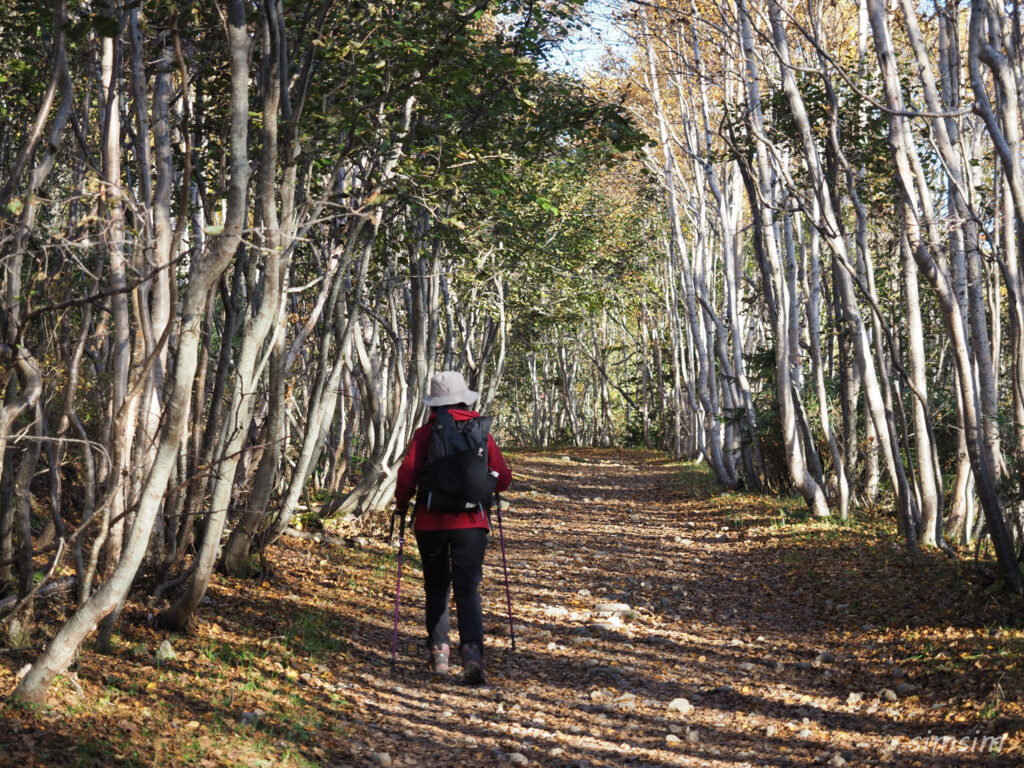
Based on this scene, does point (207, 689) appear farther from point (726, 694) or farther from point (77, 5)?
point (77, 5)

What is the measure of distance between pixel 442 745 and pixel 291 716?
850 millimetres

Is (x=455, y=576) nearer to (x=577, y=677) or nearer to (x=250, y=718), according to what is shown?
(x=577, y=677)

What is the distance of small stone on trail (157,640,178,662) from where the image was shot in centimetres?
579

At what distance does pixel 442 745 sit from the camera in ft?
16.8

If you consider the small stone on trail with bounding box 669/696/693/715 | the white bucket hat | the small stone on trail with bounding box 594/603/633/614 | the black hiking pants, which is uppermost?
the white bucket hat

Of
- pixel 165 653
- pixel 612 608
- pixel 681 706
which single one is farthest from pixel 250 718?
pixel 612 608

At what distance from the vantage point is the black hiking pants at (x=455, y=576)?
6.14 meters

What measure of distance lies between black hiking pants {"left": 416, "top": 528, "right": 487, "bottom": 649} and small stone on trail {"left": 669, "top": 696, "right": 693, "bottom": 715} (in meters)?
1.27

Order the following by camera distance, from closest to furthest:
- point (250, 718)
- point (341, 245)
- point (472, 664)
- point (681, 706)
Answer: point (250, 718), point (681, 706), point (472, 664), point (341, 245)

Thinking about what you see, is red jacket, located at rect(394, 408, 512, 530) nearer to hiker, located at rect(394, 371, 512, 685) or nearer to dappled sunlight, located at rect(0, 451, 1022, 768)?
hiker, located at rect(394, 371, 512, 685)

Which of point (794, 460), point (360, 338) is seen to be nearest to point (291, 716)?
point (360, 338)

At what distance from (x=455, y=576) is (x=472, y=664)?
579 mm

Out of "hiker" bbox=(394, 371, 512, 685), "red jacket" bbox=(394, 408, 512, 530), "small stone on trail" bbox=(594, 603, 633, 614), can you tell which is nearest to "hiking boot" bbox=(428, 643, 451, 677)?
"hiker" bbox=(394, 371, 512, 685)

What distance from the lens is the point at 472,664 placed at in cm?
597
